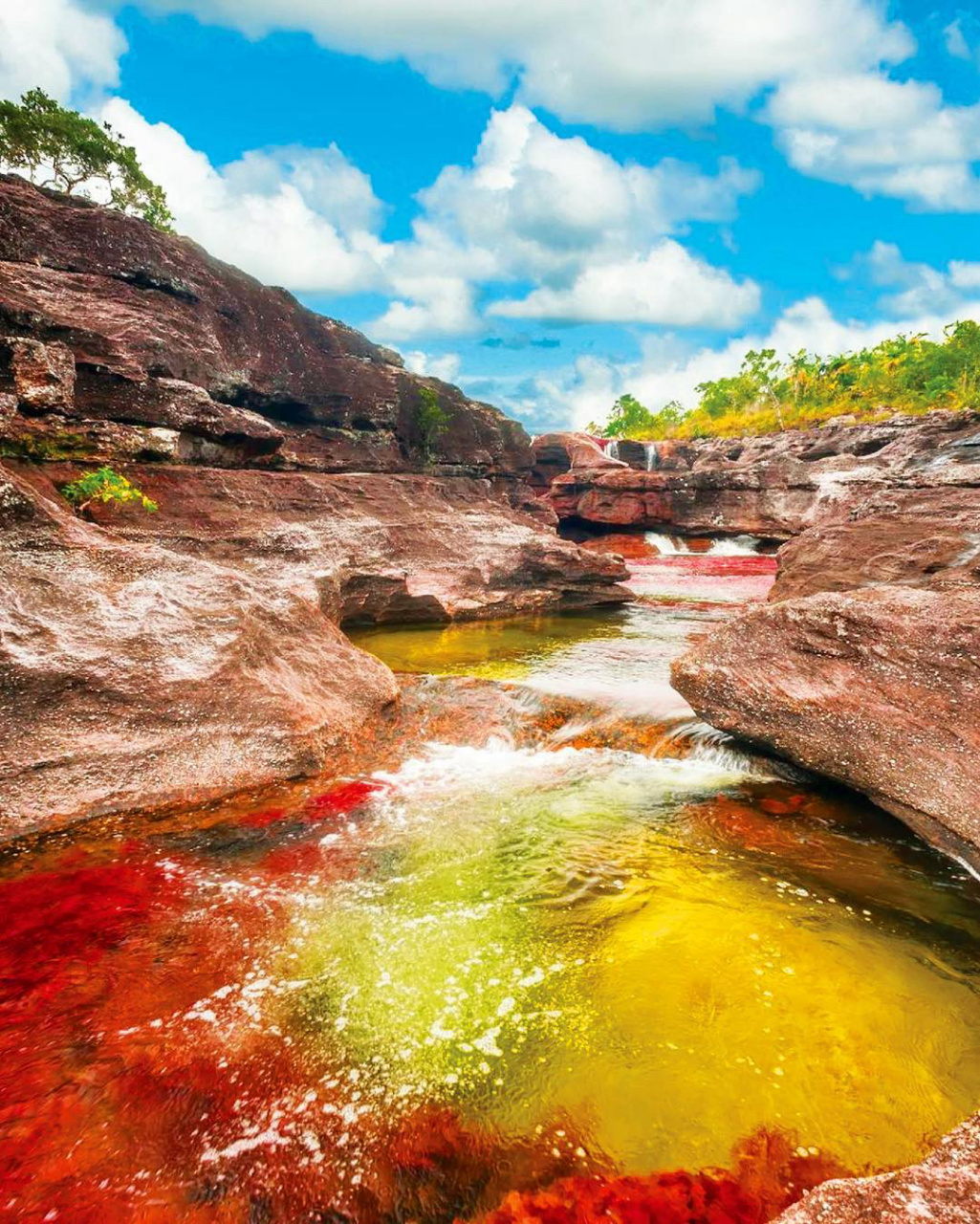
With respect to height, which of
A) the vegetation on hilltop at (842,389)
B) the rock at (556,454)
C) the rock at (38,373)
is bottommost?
the rock at (38,373)

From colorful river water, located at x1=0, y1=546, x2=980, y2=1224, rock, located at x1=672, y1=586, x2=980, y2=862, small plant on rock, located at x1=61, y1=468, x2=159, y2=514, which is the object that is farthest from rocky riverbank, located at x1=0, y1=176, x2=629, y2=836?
rock, located at x1=672, y1=586, x2=980, y2=862

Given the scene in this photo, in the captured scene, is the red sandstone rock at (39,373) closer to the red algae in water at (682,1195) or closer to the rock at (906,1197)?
the red algae in water at (682,1195)

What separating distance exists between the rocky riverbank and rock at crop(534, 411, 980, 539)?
19832 mm

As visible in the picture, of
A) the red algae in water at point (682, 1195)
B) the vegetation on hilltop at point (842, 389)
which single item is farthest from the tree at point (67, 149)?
the vegetation on hilltop at point (842, 389)

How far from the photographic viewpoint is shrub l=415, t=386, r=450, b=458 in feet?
94.5

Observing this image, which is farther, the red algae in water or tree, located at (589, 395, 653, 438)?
tree, located at (589, 395, 653, 438)

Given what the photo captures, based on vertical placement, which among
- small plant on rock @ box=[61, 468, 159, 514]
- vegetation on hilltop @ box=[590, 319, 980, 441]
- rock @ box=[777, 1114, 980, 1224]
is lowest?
rock @ box=[777, 1114, 980, 1224]

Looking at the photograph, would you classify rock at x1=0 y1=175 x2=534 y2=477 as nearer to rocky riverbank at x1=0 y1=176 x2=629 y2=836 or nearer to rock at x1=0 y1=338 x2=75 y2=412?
rocky riverbank at x1=0 y1=176 x2=629 y2=836

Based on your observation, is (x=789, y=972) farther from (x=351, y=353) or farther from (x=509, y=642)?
(x=351, y=353)

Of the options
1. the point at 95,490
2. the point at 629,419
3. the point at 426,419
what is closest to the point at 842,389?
the point at 629,419

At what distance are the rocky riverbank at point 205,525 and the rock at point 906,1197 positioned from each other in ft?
23.1

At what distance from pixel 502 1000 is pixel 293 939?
1.90m

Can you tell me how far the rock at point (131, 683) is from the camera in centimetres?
715

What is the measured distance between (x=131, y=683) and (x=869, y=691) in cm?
908
